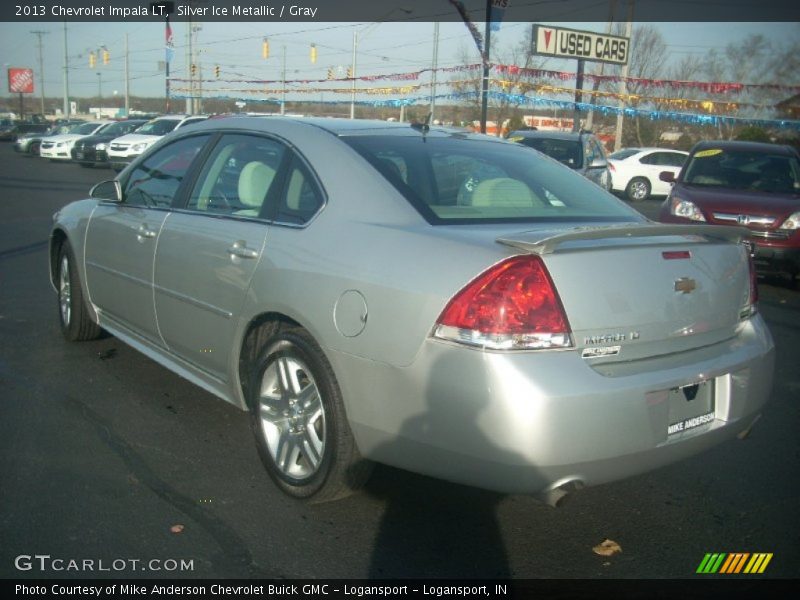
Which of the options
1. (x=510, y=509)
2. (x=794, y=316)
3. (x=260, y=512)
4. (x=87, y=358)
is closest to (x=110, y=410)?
(x=87, y=358)

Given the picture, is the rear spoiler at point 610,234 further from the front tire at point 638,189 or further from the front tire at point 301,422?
the front tire at point 638,189

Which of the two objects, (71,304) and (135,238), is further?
(71,304)

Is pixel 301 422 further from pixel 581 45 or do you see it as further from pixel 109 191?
pixel 581 45

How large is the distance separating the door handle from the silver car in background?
11 millimetres

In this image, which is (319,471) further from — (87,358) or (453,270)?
(87,358)

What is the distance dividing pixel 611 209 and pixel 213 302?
203 cm

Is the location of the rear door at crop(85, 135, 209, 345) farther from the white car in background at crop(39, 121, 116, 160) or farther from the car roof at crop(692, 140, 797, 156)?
the white car in background at crop(39, 121, 116, 160)

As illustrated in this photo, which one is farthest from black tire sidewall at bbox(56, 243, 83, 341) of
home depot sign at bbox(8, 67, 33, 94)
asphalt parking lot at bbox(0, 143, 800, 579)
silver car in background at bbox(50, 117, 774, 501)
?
home depot sign at bbox(8, 67, 33, 94)

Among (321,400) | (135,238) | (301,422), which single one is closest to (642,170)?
(135,238)

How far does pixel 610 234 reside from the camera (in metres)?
2.97

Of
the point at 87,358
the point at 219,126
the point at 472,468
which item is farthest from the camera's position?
the point at 87,358

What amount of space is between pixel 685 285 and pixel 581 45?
912 inches

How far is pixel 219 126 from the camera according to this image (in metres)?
4.43

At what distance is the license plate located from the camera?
2945 mm
